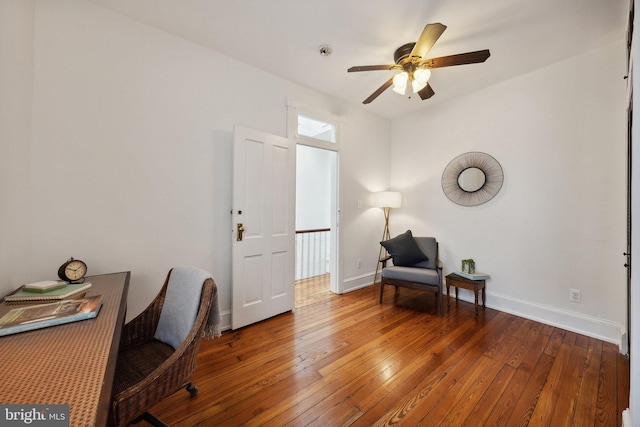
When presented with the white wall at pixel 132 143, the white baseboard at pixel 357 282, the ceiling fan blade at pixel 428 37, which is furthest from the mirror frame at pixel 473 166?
the white wall at pixel 132 143

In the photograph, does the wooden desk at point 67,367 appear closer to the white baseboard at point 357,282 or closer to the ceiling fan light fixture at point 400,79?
the ceiling fan light fixture at point 400,79

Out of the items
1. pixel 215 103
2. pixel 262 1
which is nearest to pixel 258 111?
pixel 215 103

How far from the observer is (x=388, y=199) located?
3.85 m

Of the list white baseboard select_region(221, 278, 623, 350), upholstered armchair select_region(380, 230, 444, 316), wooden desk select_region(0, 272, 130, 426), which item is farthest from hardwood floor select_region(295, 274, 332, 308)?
wooden desk select_region(0, 272, 130, 426)

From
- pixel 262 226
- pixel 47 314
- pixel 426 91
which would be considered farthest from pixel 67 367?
pixel 426 91

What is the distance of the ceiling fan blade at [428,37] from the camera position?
5.51ft

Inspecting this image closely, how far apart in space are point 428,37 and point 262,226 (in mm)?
2219

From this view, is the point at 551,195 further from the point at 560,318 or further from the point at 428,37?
the point at 428,37

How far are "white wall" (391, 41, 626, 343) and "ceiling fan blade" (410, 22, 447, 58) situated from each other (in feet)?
5.89

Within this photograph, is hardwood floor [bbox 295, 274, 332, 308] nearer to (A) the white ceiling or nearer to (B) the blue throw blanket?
(B) the blue throw blanket

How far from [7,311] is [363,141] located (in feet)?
12.7

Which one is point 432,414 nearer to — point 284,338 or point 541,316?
point 284,338

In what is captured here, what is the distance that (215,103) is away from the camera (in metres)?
2.53

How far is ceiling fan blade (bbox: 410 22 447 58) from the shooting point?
168 centimetres
